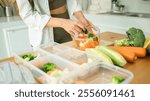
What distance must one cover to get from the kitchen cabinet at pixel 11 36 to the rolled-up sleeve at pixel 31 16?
92 cm

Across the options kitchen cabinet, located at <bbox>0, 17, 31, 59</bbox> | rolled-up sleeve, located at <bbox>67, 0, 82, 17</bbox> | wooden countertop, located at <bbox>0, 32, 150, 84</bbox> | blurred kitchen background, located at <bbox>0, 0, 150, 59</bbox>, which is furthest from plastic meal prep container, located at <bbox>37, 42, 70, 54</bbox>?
kitchen cabinet, located at <bbox>0, 17, 31, 59</bbox>

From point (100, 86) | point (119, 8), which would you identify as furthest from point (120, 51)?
Result: point (119, 8)

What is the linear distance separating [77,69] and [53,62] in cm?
17

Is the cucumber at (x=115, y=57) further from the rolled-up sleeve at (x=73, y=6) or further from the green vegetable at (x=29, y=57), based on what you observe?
the rolled-up sleeve at (x=73, y=6)

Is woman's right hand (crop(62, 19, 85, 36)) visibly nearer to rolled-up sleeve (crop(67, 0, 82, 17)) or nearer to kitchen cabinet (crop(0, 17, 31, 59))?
rolled-up sleeve (crop(67, 0, 82, 17))

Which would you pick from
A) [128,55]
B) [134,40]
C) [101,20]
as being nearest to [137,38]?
[134,40]

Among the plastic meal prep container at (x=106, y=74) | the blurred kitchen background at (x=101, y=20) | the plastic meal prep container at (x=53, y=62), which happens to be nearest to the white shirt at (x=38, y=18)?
the plastic meal prep container at (x=53, y=62)

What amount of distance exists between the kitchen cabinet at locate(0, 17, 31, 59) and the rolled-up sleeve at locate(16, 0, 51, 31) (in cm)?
92

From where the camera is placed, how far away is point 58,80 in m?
Result: 0.66

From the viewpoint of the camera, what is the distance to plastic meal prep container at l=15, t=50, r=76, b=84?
2.21ft

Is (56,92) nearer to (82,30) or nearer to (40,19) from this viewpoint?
(82,30)

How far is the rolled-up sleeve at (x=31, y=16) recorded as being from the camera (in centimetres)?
111

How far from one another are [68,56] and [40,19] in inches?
13.6

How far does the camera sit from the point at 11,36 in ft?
7.01
